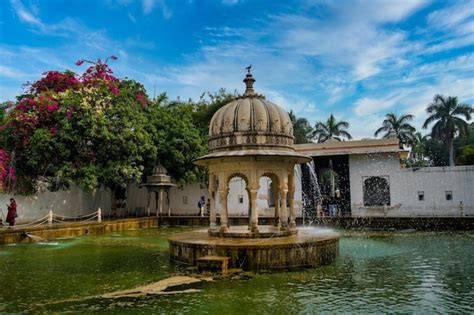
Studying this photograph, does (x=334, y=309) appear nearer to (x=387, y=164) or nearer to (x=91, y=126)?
(x=91, y=126)

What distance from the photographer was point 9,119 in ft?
77.0

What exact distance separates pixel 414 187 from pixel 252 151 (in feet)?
59.5

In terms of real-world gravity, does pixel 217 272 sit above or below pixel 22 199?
below

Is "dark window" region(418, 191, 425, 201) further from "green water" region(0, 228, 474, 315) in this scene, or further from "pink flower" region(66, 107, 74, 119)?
"pink flower" region(66, 107, 74, 119)

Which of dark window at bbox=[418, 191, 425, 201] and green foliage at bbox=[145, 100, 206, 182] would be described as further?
green foliage at bbox=[145, 100, 206, 182]

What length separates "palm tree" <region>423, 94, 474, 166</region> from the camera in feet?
139

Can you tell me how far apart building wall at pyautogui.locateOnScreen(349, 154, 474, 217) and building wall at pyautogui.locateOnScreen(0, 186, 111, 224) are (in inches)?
748

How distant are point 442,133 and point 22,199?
3921cm

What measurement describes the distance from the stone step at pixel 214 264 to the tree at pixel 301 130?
34.9m

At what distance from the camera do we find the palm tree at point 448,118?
42.2m

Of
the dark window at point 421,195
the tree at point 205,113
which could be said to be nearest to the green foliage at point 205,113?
the tree at point 205,113

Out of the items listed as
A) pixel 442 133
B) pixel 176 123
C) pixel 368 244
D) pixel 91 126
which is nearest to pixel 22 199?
pixel 91 126

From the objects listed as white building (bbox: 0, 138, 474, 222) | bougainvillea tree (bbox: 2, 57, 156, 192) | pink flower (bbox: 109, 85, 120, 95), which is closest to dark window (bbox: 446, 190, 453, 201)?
white building (bbox: 0, 138, 474, 222)

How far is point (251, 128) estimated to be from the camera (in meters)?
13.9
